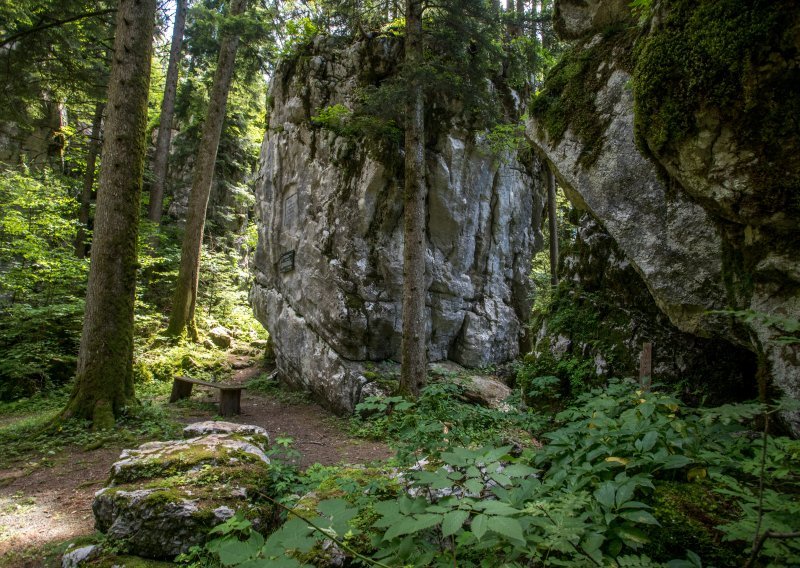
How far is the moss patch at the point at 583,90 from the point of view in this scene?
4117mm

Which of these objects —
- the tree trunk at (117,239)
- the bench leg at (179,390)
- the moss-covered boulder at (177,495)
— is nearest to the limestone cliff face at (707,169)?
the moss-covered boulder at (177,495)

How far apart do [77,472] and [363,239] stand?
593cm

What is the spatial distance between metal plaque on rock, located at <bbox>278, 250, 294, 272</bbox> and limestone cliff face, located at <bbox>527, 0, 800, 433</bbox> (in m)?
7.36

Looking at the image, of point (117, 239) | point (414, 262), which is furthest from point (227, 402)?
point (414, 262)

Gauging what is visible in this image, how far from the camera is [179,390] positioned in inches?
360

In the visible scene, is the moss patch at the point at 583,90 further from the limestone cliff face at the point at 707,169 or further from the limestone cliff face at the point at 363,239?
the limestone cliff face at the point at 363,239

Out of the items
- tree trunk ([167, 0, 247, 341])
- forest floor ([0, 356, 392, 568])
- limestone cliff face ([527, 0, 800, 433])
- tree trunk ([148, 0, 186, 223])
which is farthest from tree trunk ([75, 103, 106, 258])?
limestone cliff face ([527, 0, 800, 433])

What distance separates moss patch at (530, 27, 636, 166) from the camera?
4.12 m

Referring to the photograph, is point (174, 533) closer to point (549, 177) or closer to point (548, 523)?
point (548, 523)

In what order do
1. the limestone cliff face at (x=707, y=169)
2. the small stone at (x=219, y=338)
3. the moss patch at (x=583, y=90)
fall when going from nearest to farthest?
the limestone cliff face at (x=707, y=169) → the moss patch at (x=583, y=90) → the small stone at (x=219, y=338)

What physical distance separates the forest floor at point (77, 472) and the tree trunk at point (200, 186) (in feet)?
12.3

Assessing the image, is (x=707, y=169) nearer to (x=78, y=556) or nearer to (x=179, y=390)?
(x=78, y=556)

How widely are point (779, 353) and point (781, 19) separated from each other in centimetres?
211

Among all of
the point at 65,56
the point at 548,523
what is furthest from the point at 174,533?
the point at 65,56
